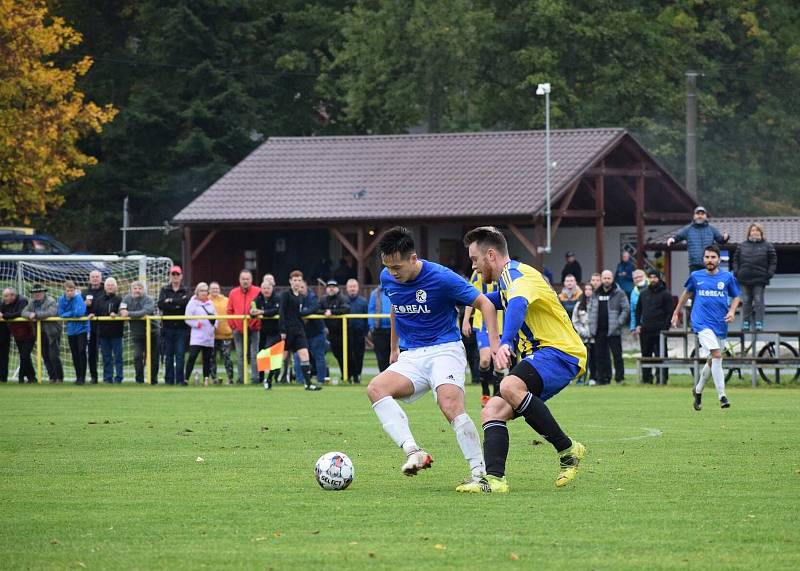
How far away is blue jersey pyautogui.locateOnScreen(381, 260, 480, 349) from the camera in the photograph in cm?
1107

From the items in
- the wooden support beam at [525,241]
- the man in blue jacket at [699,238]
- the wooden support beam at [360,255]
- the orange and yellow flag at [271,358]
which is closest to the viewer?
the man in blue jacket at [699,238]

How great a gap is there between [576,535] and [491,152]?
36.6 meters

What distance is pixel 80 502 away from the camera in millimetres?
10148

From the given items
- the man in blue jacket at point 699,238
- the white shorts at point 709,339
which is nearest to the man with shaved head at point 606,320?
the man in blue jacket at point 699,238

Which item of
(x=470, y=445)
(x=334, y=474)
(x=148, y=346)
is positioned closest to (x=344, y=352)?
(x=148, y=346)

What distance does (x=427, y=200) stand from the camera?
4269 cm

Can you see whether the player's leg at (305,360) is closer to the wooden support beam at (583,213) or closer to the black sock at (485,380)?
the black sock at (485,380)

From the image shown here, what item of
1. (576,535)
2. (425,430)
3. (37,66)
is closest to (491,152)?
(37,66)

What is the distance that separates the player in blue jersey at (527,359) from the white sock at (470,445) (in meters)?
0.10

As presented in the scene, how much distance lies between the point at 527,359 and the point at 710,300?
30.1 feet

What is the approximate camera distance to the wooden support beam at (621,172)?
141 feet

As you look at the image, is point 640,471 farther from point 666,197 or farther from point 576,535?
point 666,197

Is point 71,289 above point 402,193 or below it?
below

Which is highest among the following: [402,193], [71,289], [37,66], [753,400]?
[37,66]
